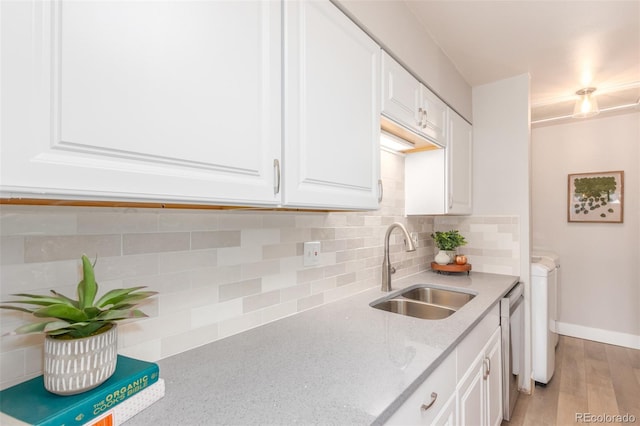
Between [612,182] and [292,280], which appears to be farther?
[612,182]

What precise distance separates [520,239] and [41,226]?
109 inches

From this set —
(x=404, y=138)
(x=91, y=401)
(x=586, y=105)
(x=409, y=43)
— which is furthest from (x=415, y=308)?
(x=586, y=105)

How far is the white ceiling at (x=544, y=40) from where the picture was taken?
5.80ft

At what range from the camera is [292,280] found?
4.76ft

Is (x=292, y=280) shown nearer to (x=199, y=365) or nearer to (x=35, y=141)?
(x=199, y=365)

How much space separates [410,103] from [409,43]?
12.7 inches

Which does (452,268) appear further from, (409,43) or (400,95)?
(409,43)

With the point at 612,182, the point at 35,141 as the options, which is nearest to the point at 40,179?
the point at 35,141

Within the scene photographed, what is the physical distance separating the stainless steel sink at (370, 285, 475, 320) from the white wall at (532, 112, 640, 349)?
97.1 inches

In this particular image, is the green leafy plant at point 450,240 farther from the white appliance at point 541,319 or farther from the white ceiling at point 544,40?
the white ceiling at point 544,40

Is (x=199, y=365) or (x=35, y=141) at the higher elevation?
(x=35, y=141)


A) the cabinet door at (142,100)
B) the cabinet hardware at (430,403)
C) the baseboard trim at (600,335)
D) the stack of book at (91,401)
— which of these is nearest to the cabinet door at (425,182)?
the cabinet hardware at (430,403)

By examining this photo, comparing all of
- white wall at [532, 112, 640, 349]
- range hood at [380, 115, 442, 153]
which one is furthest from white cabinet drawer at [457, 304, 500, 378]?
white wall at [532, 112, 640, 349]

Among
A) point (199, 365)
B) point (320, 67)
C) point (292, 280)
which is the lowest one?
point (199, 365)
